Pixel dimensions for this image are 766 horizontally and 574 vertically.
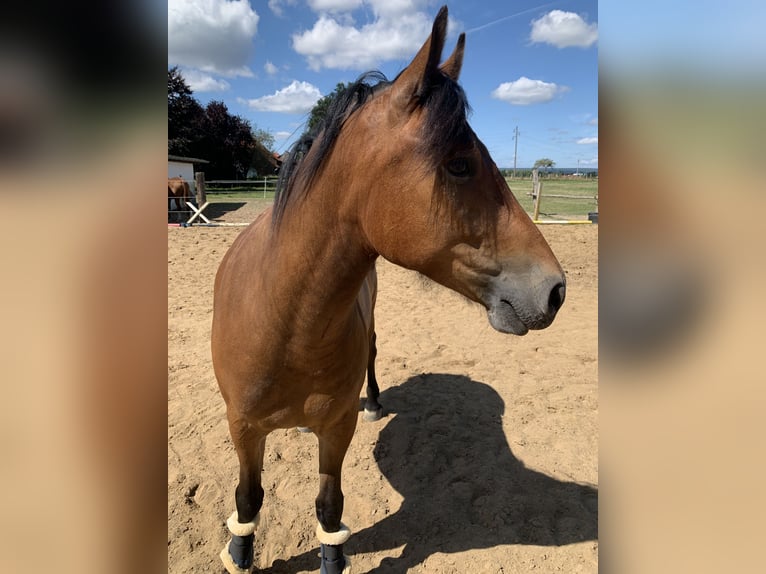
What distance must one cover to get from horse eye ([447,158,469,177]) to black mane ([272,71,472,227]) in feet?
0.19

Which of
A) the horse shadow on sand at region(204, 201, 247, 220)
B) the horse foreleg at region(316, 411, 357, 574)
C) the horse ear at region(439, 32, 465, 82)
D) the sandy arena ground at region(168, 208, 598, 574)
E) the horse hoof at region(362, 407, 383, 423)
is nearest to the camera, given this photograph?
the horse ear at region(439, 32, 465, 82)

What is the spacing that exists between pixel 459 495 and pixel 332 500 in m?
1.12

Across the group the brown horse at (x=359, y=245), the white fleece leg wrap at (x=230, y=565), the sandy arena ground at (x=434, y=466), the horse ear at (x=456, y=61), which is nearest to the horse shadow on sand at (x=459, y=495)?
the sandy arena ground at (x=434, y=466)

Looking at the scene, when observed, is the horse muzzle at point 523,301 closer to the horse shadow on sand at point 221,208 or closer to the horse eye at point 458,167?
the horse eye at point 458,167

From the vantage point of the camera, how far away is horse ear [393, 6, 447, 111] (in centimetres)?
149

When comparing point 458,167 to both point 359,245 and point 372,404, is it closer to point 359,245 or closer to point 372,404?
point 359,245

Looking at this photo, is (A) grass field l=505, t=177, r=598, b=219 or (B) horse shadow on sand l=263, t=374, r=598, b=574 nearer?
(B) horse shadow on sand l=263, t=374, r=598, b=574

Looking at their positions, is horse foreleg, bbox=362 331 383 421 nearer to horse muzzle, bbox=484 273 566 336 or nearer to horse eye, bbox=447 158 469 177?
horse muzzle, bbox=484 273 566 336

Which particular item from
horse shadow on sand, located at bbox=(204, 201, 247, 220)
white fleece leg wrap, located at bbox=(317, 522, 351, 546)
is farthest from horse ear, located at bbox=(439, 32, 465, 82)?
horse shadow on sand, located at bbox=(204, 201, 247, 220)

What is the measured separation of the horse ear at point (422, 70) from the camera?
4.89ft

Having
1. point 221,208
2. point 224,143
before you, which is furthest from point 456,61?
point 224,143

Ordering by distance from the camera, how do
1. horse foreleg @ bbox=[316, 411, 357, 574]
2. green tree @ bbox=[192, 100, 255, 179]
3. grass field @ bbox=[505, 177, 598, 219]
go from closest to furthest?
horse foreleg @ bbox=[316, 411, 357, 574] < grass field @ bbox=[505, 177, 598, 219] < green tree @ bbox=[192, 100, 255, 179]

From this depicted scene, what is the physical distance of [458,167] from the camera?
1.60 m

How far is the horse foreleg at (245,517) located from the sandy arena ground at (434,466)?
0.19 metres
